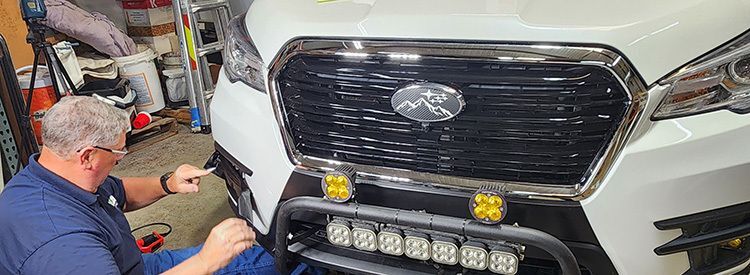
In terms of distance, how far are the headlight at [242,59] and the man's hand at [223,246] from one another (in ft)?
1.47

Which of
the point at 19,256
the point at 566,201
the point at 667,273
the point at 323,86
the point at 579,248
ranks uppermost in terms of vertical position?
the point at 323,86

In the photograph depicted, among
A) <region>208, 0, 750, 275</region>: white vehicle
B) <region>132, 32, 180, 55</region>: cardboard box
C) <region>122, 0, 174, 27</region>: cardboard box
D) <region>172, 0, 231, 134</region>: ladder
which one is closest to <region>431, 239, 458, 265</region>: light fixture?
<region>208, 0, 750, 275</region>: white vehicle

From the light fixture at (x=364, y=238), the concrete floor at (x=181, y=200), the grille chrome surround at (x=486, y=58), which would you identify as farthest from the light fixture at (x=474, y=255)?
the concrete floor at (x=181, y=200)

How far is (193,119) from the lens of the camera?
4.50 meters

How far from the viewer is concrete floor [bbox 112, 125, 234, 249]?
308 cm

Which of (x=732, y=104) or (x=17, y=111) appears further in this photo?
(x=17, y=111)

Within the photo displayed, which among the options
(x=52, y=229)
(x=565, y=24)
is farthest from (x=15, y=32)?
(x=565, y=24)

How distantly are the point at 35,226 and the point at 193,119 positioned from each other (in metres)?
2.87

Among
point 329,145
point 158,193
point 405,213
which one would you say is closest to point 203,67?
point 158,193

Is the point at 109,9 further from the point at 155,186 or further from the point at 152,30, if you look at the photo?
the point at 155,186

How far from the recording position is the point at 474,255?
5.40 feet

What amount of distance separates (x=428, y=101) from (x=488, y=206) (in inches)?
12.3

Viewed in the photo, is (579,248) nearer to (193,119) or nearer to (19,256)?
(19,256)

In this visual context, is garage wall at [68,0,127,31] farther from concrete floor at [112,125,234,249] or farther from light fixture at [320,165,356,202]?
light fixture at [320,165,356,202]
